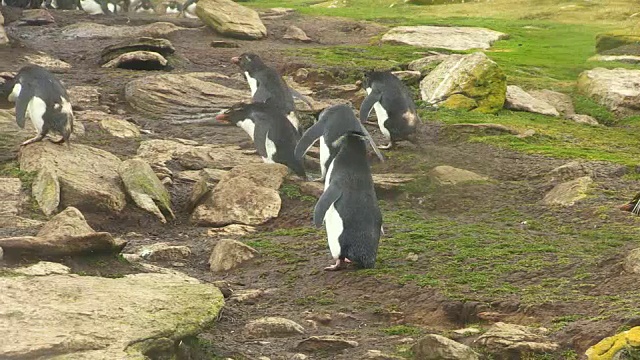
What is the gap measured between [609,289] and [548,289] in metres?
0.38

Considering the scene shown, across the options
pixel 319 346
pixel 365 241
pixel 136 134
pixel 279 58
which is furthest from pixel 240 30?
pixel 319 346

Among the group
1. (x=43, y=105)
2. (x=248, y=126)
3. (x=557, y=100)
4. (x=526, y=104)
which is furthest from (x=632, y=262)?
(x=557, y=100)

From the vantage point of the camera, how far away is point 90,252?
691 centimetres

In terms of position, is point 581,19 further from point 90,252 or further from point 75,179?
point 90,252

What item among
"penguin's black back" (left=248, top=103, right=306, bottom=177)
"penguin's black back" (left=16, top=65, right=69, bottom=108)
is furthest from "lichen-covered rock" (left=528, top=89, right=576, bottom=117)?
"penguin's black back" (left=16, top=65, right=69, bottom=108)

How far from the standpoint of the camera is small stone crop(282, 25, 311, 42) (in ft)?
70.0

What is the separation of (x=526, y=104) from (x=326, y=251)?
7.79 metres

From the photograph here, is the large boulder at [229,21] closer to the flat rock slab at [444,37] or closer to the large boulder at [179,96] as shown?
the flat rock slab at [444,37]

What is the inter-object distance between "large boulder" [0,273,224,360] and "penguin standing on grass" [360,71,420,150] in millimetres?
6385

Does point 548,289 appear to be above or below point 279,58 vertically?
above

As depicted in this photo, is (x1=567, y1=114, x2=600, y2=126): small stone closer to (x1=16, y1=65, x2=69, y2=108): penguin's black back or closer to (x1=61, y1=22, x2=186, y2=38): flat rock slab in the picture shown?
(x1=16, y1=65, x2=69, y2=108): penguin's black back

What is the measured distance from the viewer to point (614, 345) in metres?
5.22

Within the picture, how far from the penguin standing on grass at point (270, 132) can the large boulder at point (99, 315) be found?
5116mm

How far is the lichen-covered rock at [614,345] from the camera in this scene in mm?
5168
